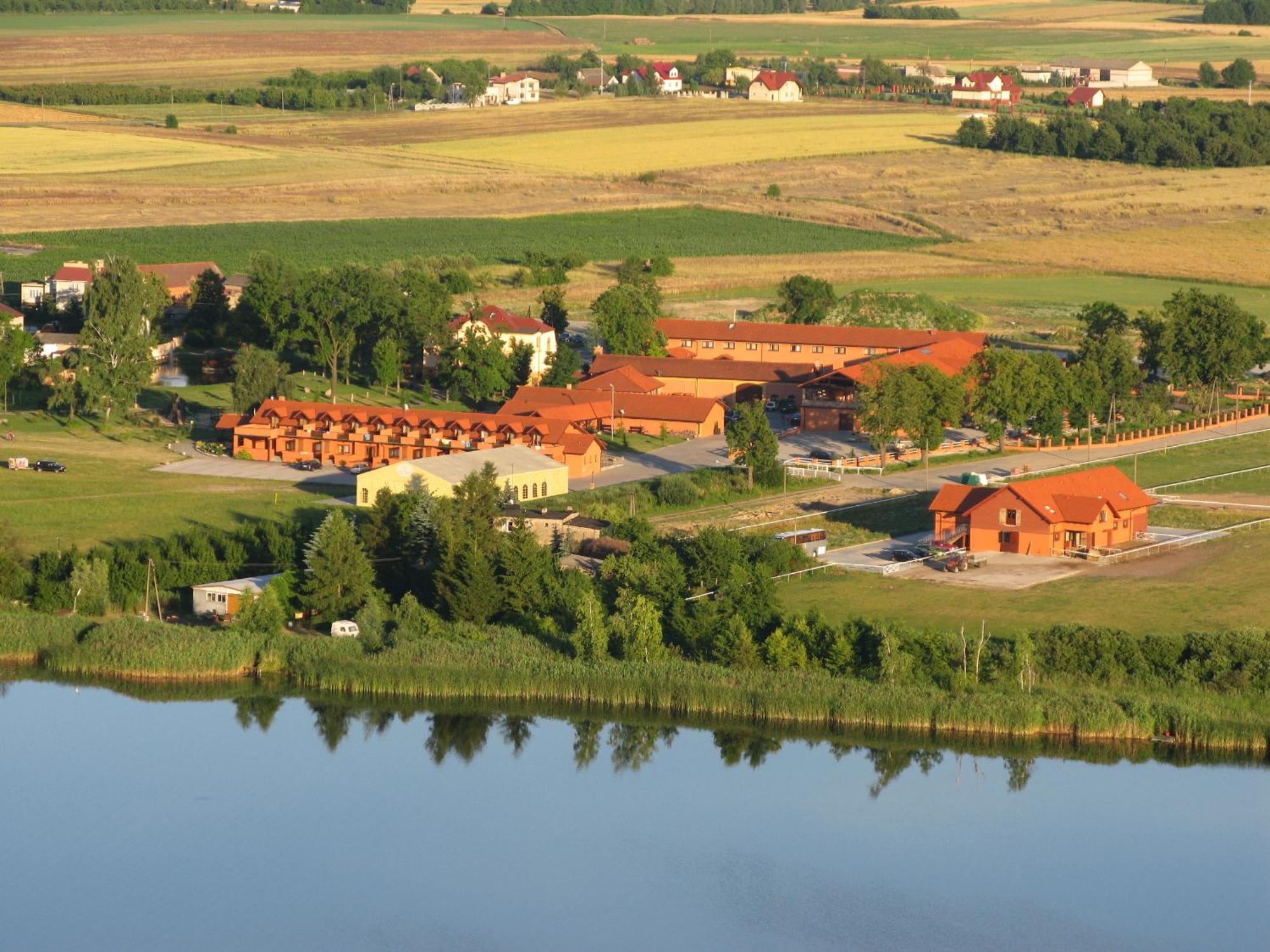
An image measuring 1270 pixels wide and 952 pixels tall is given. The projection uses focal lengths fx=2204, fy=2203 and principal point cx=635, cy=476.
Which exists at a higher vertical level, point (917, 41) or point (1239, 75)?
point (917, 41)

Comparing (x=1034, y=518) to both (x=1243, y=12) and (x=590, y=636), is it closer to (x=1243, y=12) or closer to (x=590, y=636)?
(x=590, y=636)

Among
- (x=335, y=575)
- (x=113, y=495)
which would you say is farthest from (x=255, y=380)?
(x=335, y=575)

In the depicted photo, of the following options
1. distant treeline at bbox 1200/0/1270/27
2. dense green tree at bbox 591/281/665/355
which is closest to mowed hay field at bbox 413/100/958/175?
dense green tree at bbox 591/281/665/355

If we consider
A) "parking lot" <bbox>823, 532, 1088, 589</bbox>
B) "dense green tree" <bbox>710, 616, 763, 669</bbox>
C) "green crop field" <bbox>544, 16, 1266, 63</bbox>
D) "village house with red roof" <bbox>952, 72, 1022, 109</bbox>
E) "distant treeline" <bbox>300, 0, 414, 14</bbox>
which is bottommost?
"parking lot" <bbox>823, 532, 1088, 589</bbox>

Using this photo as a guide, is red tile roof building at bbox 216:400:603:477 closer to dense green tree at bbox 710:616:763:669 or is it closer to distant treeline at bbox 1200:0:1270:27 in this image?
dense green tree at bbox 710:616:763:669

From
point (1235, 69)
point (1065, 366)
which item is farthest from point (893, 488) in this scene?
point (1235, 69)

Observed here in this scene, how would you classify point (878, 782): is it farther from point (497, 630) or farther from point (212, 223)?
point (212, 223)
